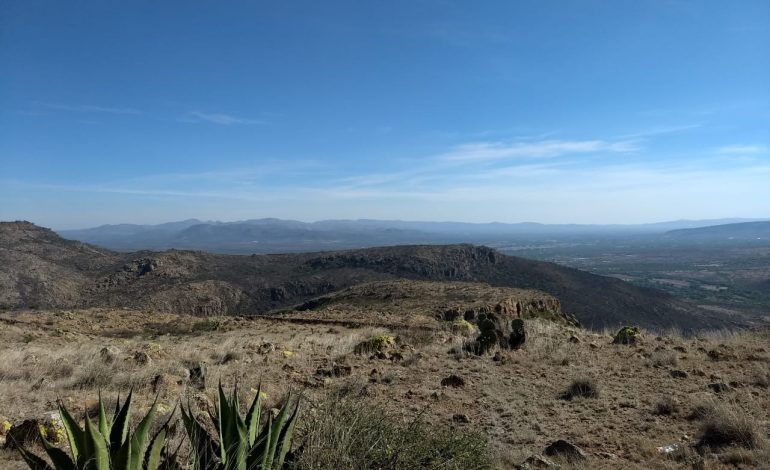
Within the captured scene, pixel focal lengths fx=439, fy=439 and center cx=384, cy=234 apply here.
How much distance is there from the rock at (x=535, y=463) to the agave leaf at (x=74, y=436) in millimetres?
3981

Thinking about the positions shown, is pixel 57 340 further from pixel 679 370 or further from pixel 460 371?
pixel 679 370

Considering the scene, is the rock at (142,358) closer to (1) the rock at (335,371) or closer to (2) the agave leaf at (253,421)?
(1) the rock at (335,371)

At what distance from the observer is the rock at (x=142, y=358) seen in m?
8.34

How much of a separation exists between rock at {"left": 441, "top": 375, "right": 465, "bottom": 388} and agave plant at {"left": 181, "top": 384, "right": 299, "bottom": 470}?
15.5 ft

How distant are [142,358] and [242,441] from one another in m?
6.46

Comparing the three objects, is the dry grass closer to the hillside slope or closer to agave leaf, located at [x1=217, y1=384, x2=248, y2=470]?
agave leaf, located at [x1=217, y1=384, x2=248, y2=470]

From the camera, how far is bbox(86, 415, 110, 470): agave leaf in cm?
273

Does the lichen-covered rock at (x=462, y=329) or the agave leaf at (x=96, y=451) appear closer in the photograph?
the agave leaf at (x=96, y=451)

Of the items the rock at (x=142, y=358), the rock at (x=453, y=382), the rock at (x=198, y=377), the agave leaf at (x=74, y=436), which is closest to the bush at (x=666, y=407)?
the rock at (x=453, y=382)

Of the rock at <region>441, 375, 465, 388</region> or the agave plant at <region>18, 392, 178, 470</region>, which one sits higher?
the agave plant at <region>18, 392, 178, 470</region>

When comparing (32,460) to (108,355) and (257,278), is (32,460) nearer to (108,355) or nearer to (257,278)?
(108,355)

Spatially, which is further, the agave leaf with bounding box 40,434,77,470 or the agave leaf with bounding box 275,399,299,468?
the agave leaf with bounding box 275,399,299,468

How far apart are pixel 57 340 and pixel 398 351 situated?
36.5ft

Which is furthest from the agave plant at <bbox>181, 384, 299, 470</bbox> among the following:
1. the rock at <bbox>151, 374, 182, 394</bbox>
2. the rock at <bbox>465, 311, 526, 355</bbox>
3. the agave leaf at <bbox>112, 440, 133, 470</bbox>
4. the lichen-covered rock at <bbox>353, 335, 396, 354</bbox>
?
the rock at <bbox>465, 311, 526, 355</bbox>
